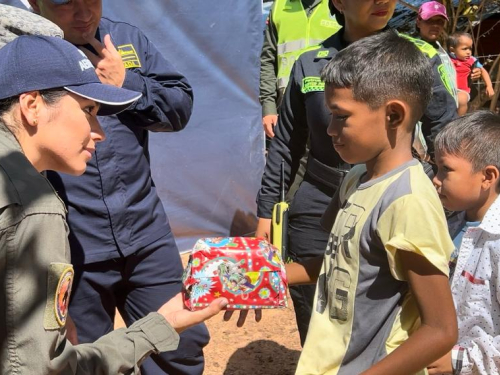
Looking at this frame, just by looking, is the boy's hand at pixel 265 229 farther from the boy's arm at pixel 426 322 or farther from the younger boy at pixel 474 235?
→ the boy's arm at pixel 426 322

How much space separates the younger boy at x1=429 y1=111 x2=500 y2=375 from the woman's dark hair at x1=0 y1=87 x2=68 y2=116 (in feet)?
4.96

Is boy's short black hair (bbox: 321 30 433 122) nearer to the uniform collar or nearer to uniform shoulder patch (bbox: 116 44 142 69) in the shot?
the uniform collar

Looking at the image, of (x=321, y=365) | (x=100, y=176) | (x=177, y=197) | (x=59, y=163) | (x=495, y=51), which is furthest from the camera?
(x=495, y=51)

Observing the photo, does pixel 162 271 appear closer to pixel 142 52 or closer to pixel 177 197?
pixel 142 52

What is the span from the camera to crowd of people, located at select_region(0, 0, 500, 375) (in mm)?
1972

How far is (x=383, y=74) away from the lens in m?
2.38

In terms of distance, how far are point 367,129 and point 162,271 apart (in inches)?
54.3

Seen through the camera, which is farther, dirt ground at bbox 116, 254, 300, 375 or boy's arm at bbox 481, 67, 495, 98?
boy's arm at bbox 481, 67, 495, 98

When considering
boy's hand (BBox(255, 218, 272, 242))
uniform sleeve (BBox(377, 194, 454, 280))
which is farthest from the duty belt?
uniform sleeve (BBox(377, 194, 454, 280))

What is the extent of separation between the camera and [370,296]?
224cm

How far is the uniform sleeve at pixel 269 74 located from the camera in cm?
565

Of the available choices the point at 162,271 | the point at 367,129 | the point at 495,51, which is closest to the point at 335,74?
the point at 367,129

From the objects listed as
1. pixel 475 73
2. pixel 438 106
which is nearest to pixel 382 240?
pixel 438 106

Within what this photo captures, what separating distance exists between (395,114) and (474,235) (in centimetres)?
64
